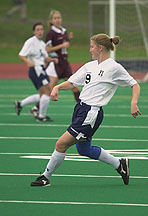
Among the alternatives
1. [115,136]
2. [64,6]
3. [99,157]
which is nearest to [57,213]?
[99,157]

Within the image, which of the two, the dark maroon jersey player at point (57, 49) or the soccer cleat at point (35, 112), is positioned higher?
the dark maroon jersey player at point (57, 49)

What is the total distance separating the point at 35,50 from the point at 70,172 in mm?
5051

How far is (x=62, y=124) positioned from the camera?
1223 centimetres

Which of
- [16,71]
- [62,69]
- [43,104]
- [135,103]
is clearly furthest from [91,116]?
[16,71]

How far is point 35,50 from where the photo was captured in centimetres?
1261

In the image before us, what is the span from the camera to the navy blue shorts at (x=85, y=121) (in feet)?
22.8

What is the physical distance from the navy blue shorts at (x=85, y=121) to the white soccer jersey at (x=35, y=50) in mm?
5557

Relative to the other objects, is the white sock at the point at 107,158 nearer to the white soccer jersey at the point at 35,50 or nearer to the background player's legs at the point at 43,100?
the background player's legs at the point at 43,100

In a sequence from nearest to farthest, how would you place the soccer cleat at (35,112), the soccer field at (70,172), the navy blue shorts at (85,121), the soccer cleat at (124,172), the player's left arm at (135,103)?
the soccer field at (70,172), the player's left arm at (135,103), the navy blue shorts at (85,121), the soccer cleat at (124,172), the soccer cleat at (35,112)

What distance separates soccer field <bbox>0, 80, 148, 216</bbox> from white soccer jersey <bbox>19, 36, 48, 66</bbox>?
122 cm

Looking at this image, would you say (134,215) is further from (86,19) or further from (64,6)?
(64,6)

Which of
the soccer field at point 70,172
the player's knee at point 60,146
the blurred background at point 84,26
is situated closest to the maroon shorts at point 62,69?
the soccer field at point 70,172

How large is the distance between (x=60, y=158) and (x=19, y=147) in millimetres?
2844

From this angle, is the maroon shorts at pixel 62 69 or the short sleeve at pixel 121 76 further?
the maroon shorts at pixel 62 69
